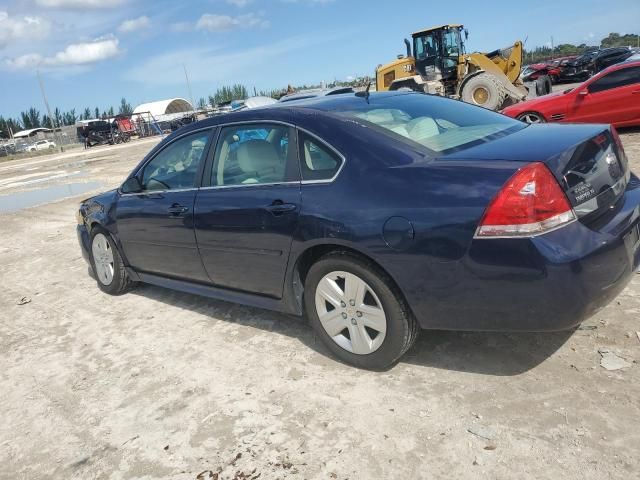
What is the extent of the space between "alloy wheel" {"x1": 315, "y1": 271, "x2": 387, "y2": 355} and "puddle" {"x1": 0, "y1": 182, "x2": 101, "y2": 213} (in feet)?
36.9

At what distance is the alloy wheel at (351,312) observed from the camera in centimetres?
302

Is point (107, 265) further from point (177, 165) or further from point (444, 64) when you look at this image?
point (444, 64)

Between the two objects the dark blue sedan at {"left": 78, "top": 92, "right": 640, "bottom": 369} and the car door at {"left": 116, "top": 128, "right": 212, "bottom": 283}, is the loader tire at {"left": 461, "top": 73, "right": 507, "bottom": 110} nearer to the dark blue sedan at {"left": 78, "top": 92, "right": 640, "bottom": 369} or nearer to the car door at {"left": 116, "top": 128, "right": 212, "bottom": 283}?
the dark blue sedan at {"left": 78, "top": 92, "right": 640, "bottom": 369}

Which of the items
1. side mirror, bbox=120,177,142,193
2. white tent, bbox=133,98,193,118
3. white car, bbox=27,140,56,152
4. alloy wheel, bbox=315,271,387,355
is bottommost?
alloy wheel, bbox=315,271,387,355

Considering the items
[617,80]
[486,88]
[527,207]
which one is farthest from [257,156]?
[486,88]

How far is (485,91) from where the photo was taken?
1493 centimetres

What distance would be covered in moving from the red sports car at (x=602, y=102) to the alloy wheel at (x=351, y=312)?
8.22m

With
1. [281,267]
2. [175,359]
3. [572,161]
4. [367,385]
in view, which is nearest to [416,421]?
[367,385]

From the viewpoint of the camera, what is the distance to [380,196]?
2.81m

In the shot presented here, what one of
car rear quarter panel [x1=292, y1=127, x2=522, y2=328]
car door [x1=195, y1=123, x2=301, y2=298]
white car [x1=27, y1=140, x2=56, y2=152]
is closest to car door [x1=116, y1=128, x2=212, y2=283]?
car door [x1=195, y1=123, x2=301, y2=298]

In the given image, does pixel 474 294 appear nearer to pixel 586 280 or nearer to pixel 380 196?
pixel 586 280

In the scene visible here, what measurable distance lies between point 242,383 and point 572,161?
89.4 inches

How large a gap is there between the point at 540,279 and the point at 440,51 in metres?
16.2

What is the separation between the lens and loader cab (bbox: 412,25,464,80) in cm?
1698
